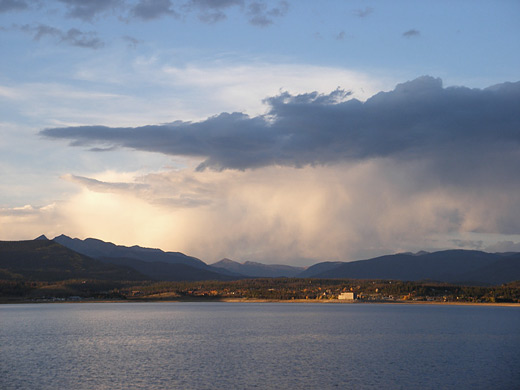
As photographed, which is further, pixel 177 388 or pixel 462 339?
pixel 462 339

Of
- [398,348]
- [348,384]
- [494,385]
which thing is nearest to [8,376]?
[348,384]

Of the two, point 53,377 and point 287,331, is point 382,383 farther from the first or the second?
point 287,331

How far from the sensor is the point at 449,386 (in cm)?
6969

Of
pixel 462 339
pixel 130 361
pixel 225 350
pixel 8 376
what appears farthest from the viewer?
pixel 462 339

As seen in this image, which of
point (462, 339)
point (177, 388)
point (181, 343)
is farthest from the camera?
point (462, 339)

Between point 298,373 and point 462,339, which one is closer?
point 298,373

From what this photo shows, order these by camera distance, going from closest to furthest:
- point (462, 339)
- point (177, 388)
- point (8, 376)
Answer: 1. point (177, 388)
2. point (8, 376)
3. point (462, 339)

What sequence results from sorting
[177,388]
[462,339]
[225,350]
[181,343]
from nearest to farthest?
[177,388] → [225,350] → [181,343] → [462,339]

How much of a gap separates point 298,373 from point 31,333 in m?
90.4

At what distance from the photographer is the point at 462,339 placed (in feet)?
429

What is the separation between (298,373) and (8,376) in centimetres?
3647

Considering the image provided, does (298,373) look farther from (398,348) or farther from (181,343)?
(181,343)

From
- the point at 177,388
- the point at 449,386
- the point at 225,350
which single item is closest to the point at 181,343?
the point at 225,350

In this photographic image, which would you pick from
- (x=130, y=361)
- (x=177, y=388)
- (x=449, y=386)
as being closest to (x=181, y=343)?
(x=130, y=361)
